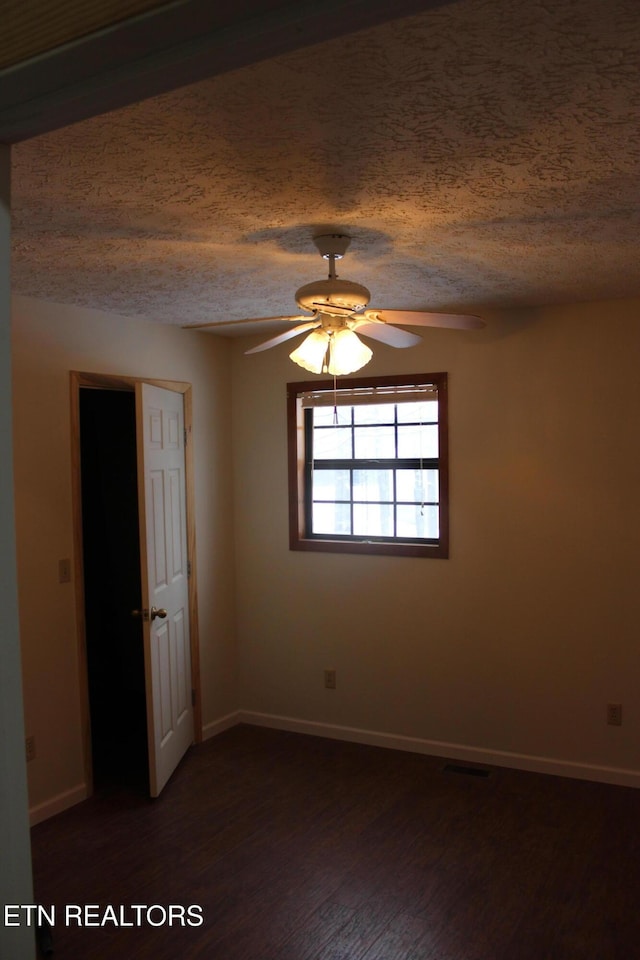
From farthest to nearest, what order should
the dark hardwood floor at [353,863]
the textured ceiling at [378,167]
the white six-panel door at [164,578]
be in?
1. the white six-panel door at [164,578]
2. the dark hardwood floor at [353,863]
3. the textured ceiling at [378,167]

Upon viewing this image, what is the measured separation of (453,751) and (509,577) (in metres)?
1.12

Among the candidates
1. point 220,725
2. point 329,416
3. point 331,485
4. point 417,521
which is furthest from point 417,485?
Answer: point 220,725

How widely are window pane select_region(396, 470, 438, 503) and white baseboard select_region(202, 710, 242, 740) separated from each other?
6.24 ft

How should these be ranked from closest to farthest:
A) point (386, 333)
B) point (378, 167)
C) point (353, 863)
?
point (378, 167) < point (386, 333) < point (353, 863)

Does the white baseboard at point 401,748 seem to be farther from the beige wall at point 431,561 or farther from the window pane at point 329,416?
the window pane at point 329,416

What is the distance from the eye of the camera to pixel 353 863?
129 inches

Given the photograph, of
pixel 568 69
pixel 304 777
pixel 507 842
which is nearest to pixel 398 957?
pixel 507 842

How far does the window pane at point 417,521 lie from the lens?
452 centimetres

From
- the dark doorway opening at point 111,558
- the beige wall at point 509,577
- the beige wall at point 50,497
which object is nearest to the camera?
the beige wall at point 50,497

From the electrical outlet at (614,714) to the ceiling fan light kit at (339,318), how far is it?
2382mm

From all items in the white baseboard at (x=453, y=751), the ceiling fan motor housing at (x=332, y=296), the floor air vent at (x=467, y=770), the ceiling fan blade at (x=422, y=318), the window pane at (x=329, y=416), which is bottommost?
the floor air vent at (x=467, y=770)

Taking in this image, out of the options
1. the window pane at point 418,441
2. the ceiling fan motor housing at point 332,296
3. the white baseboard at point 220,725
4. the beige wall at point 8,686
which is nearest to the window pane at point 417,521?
the window pane at point 418,441

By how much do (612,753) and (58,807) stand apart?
9.71ft

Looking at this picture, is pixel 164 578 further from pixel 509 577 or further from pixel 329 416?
pixel 509 577
